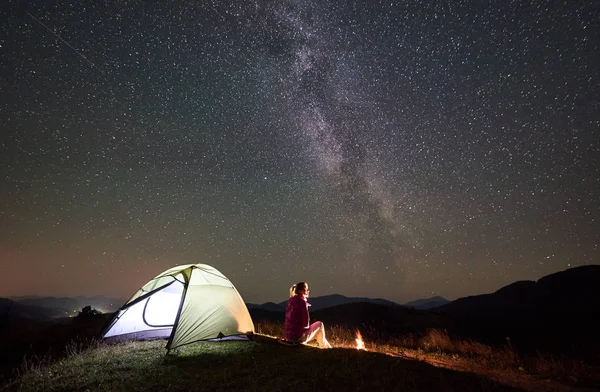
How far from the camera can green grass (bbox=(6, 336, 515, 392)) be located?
5.02 metres

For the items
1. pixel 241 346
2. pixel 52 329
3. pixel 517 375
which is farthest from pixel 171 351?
pixel 52 329

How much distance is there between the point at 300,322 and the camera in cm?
792

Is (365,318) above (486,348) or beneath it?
above

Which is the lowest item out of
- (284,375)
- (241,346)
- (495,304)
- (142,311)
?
(284,375)

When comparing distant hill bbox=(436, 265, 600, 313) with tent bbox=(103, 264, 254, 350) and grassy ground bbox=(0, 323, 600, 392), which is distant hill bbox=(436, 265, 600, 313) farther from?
tent bbox=(103, 264, 254, 350)

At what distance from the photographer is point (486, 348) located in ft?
32.8

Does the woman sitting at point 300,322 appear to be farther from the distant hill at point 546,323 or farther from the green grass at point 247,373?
the distant hill at point 546,323

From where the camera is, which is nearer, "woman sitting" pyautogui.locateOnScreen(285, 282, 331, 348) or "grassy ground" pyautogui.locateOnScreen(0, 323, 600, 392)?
"grassy ground" pyautogui.locateOnScreen(0, 323, 600, 392)

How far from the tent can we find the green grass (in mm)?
898

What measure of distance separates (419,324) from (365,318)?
863 centimetres

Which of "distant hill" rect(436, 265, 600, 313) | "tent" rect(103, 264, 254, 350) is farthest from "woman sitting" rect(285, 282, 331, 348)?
"distant hill" rect(436, 265, 600, 313)

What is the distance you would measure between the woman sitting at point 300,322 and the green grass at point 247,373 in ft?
1.09

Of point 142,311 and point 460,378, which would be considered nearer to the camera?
point 460,378

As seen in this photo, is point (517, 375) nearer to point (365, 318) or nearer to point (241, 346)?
point (241, 346)
